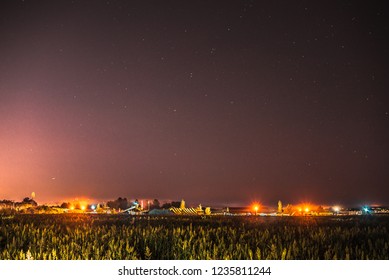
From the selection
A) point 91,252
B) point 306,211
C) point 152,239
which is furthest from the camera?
point 306,211

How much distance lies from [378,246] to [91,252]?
21.6 ft

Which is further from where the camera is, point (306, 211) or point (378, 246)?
point (306, 211)
